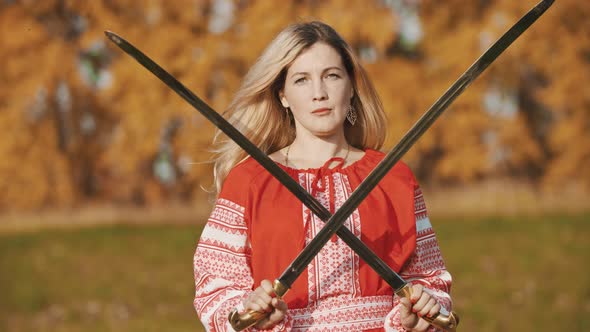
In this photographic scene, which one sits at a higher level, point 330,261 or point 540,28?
point 540,28

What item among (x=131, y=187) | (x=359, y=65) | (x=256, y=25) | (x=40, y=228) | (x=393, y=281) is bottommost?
(x=393, y=281)

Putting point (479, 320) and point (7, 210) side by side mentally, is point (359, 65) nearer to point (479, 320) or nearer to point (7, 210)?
point (479, 320)

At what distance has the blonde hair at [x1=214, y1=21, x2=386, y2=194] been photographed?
3.17 meters

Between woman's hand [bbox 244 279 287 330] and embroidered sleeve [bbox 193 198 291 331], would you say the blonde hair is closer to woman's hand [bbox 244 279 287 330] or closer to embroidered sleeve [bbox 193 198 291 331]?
embroidered sleeve [bbox 193 198 291 331]

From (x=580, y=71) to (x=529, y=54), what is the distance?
0.86 metres

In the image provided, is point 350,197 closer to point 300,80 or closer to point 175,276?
point 300,80

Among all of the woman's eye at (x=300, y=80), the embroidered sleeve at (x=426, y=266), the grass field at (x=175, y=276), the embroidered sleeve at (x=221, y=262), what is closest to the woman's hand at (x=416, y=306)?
the embroidered sleeve at (x=426, y=266)

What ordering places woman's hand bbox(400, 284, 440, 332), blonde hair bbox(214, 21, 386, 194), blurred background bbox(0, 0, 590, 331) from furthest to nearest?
blurred background bbox(0, 0, 590, 331) → blonde hair bbox(214, 21, 386, 194) → woman's hand bbox(400, 284, 440, 332)

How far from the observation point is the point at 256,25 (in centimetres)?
1158

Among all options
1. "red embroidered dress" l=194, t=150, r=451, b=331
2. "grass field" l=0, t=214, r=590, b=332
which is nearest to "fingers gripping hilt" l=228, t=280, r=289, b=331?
"red embroidered dress" l=194, t=150, r=451, b=331

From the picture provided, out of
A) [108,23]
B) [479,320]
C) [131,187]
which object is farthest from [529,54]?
[131,187]

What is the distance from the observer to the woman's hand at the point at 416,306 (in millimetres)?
2771

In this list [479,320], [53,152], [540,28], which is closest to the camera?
[479,320]

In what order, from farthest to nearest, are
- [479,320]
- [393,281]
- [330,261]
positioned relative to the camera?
[479,320] < [330,261] < [393,281]
